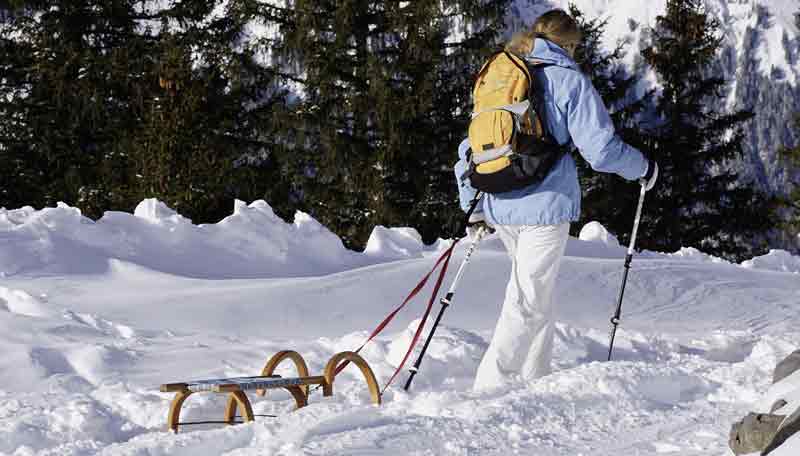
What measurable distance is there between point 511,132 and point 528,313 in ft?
3.14

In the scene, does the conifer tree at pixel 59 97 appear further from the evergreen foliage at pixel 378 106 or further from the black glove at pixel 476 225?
the black glove at pixel 476 225

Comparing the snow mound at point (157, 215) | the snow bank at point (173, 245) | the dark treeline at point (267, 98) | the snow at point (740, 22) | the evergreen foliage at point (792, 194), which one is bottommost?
the evergreen foliage at point (792, 194)

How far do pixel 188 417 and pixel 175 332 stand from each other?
240 centimetres

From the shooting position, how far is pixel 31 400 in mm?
5207

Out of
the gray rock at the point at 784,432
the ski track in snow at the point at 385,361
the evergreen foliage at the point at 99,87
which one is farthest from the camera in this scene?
the evergreen foliage at the point at 99,87

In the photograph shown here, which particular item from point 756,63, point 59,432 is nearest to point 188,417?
point 59,432

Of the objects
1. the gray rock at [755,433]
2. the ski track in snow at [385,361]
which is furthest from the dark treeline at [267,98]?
the gray rock at [755,433]

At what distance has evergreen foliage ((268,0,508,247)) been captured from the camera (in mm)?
20250

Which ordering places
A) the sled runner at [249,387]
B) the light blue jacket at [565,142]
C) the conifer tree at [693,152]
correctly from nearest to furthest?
1. the sled runner at [249,387]
2. the light blue jacket at [565,142]
3. the conifer tree at [693,152]

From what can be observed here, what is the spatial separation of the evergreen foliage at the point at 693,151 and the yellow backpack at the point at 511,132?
73.9 feet

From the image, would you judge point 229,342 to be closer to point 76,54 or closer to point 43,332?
point 43,332

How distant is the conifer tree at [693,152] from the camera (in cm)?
2716

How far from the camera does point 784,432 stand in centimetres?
320

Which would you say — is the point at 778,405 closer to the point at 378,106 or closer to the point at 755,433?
the point at 755,433
